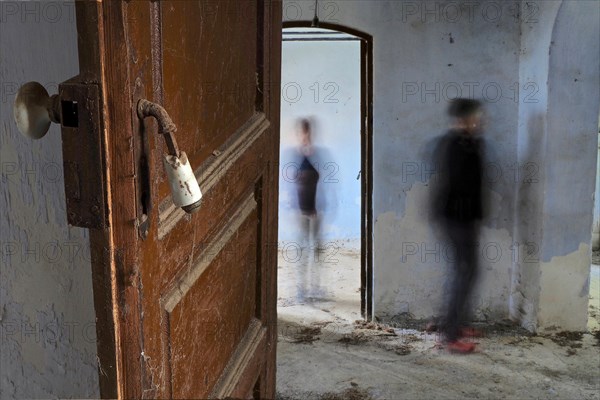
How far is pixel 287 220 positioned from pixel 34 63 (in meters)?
6.15

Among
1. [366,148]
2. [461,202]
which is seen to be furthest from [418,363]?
[366,148]

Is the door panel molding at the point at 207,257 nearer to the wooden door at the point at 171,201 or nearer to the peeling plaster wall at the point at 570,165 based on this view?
the wooden door at the point at 171,201

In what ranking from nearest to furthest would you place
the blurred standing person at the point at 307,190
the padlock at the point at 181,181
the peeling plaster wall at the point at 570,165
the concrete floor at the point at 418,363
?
the padlock at the point at 181,181
the concrete floor at the point at 418,363
the peeling plaster wall at the point at 570,165
the blurred standing person at the point at 307,190

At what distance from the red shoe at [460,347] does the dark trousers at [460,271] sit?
0.08 metres

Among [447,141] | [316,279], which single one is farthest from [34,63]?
[316,279]

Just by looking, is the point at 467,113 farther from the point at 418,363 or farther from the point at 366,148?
the point at 418,363

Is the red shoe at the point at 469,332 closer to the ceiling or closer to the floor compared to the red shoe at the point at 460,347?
closer to the ceiling

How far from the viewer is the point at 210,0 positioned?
1.31 m

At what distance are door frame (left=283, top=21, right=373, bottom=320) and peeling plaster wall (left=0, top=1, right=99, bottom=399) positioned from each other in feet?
11.0

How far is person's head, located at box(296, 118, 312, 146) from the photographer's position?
7113mm

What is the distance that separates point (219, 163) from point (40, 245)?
0.39 m

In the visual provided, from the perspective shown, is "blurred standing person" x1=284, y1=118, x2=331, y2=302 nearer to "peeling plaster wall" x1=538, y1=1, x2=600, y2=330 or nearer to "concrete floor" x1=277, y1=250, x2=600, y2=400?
"concrete floor" x1=277, y1=250, x2=600, y2=400

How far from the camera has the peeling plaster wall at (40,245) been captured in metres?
1.15

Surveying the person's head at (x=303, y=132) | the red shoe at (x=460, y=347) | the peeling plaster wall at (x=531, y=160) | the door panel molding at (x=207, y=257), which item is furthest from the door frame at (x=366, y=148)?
the door panel molding at (x=207, y=257)
